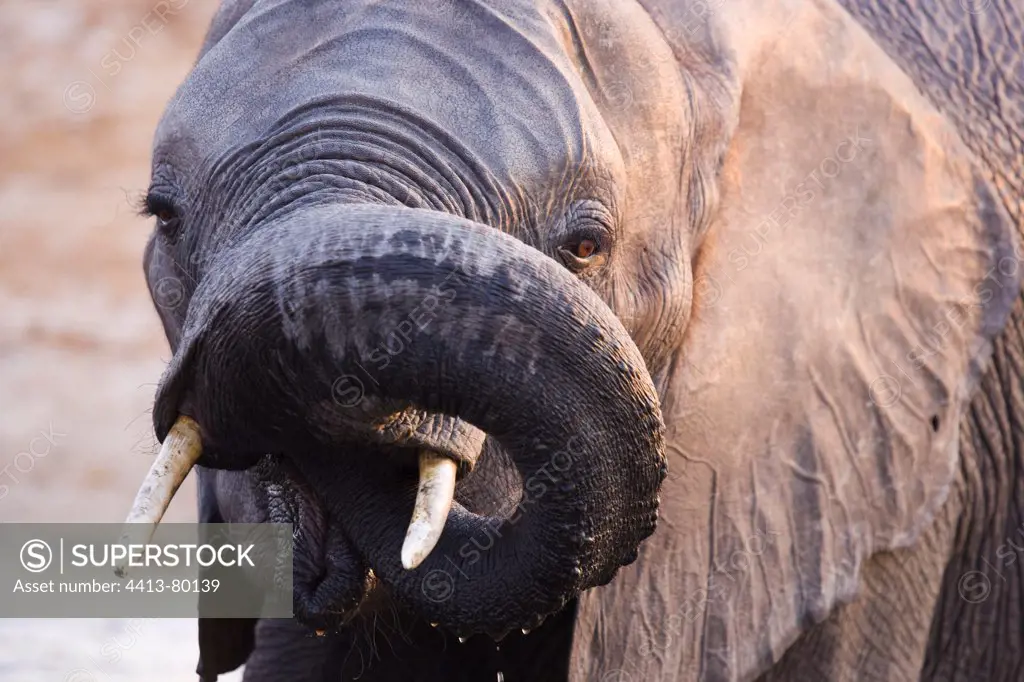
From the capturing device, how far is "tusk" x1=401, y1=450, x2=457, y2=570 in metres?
1.87

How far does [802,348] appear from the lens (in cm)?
264

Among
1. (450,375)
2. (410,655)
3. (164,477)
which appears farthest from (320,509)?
(410,655)

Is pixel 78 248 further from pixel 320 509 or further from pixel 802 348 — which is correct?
pixel 320 509

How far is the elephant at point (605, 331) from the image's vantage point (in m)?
1.95

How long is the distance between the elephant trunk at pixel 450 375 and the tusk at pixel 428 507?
88mm

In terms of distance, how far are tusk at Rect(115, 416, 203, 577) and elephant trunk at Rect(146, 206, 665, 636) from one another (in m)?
0.02

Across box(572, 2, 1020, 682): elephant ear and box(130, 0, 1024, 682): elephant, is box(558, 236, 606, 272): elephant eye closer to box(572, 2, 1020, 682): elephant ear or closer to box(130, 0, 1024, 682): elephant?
box(130, 0, 1024, 682): elephant

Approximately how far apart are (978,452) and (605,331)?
49.4 inches

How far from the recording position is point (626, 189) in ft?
8.03

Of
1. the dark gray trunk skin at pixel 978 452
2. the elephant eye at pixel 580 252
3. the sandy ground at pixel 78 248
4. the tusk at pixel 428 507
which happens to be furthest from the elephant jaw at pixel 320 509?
the sandy ground at pixel 78 248

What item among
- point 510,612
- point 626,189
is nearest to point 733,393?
point 626,189

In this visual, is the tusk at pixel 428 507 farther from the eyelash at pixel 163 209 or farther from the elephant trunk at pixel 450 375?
the eyelash at pixel 163 209

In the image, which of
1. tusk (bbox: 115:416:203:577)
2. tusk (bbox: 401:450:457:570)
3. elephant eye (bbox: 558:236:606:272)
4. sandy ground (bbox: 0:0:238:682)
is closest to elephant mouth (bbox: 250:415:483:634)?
tusk (bbox: 401:450:457:570)

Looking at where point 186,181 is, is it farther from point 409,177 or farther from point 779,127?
point 779,127
